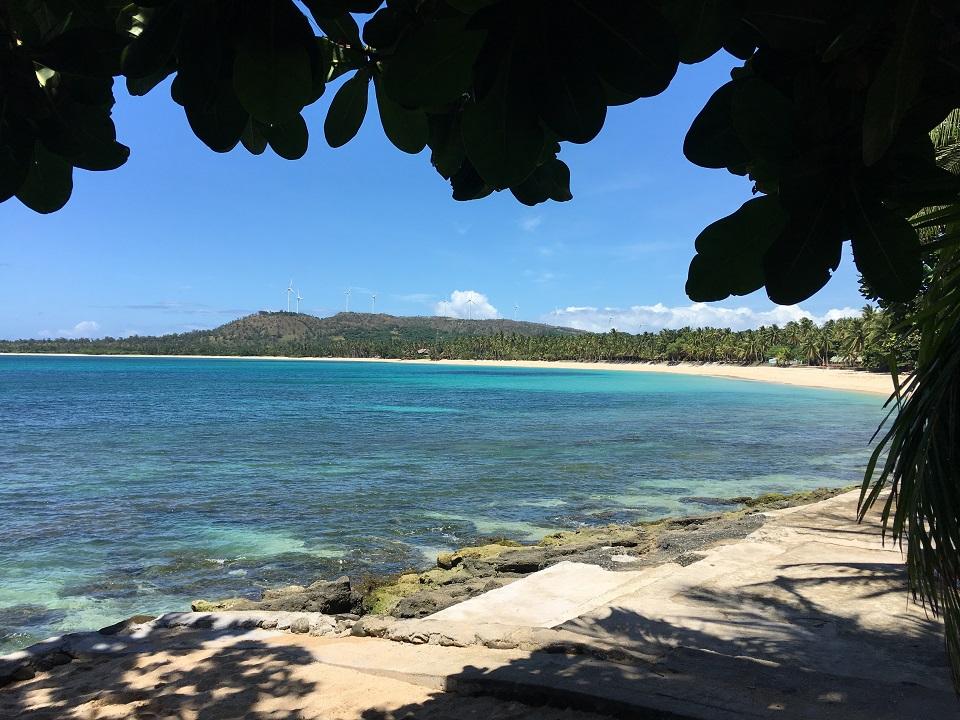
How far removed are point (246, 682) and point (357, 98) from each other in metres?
3.98

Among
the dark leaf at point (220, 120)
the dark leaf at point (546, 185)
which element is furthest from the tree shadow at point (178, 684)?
the dark leaf at point (220, 120)

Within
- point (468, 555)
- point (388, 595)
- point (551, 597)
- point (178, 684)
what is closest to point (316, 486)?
point (468, 555)

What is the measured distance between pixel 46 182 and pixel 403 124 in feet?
2.57

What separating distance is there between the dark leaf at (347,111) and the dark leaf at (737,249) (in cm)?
81

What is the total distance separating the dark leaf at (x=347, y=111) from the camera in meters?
1.38

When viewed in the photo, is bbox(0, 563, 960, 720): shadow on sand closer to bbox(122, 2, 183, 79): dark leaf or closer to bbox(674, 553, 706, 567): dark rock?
bbox(674, 553, 706, 567): dark rock

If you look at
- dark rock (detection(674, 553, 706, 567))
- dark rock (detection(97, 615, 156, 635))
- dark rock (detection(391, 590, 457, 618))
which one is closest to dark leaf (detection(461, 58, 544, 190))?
dark rock (detection(391, 590, 457, 618))

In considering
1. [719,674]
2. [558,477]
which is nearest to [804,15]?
[719,674]

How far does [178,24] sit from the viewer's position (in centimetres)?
96

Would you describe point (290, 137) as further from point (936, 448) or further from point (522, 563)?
point (522, 563)

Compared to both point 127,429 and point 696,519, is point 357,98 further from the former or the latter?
point 127,429

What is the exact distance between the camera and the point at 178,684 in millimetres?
4184

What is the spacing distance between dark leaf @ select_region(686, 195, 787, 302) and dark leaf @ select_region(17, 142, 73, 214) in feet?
4.30

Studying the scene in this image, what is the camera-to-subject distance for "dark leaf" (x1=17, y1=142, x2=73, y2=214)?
1359 millimetres
